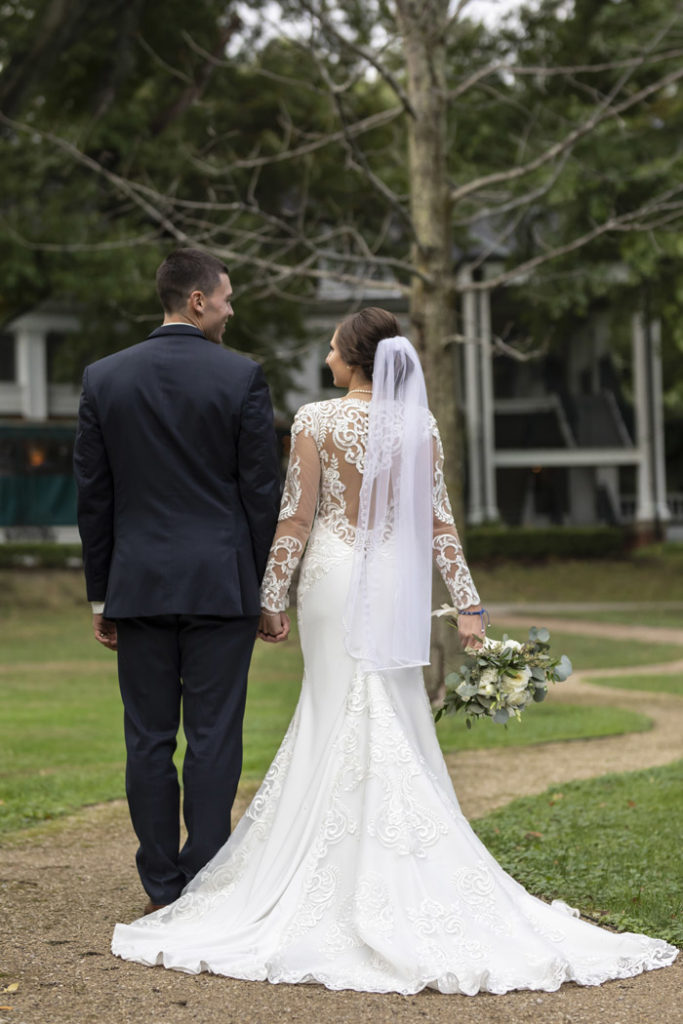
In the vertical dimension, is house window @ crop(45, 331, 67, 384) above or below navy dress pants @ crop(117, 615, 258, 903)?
above

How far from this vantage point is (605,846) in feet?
19.4

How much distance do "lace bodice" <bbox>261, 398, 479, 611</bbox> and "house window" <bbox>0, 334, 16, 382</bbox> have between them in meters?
27.8

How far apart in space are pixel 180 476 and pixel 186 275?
75 cm

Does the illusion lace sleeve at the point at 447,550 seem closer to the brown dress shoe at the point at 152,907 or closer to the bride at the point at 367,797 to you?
the bride at the point at 367,797

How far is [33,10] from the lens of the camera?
752 inches

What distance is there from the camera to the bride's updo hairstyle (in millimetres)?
4621

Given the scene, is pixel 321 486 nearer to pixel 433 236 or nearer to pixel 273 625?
pixel 273 625

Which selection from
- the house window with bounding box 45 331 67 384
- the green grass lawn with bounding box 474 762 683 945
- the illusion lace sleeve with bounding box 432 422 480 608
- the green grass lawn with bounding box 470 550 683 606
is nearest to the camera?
the illusion lace sleeve with bounding box 432 422 480 608

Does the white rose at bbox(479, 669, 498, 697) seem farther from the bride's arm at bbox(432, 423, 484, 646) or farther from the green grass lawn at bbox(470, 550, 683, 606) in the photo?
the green grass lawn at bbox(470, 550, 683, 606)

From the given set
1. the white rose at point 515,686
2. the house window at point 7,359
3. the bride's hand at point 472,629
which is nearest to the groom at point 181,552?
the bride's hand at point 472,629

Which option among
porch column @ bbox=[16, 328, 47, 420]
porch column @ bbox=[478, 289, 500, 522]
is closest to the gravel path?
porch column @ bbox=[478, 289, 500, 522]

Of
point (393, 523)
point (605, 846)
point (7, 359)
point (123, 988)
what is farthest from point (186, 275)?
point (7, 359)

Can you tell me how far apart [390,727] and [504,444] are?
30170 millimetres

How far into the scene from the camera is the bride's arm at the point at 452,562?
15.0ft
